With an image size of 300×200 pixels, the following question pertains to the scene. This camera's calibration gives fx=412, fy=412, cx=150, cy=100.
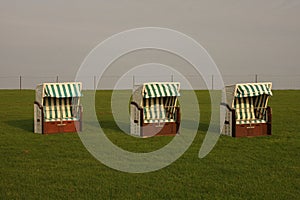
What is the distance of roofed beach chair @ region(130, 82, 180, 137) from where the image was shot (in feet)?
36.0

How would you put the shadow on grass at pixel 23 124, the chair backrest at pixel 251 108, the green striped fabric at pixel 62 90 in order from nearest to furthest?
the chair backrest at pixel 251 108 → the green striped fabric at pixel 62 90 → the shadow on grass at pixel 23 124

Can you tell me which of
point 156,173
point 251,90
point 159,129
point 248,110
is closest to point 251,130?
point 248,110

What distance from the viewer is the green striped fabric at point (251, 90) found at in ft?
35.4

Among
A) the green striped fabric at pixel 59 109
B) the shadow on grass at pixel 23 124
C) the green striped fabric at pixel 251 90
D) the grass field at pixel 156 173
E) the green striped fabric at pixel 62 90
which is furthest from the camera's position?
the shadow on grass at pixel 23 124

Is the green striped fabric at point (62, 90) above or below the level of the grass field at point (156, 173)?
above

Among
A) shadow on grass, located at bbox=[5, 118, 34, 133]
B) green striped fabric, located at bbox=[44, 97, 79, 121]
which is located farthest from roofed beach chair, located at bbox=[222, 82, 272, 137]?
shadow on grass, located at bbox=[5, 118, 34, 133]

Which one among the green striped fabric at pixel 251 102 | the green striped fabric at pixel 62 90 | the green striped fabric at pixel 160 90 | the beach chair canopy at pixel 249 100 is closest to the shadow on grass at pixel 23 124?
the green striped fabric at pixel 62 90

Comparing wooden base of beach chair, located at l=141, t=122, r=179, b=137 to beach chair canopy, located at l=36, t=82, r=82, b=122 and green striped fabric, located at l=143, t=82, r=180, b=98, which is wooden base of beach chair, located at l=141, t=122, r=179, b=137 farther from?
beach chair canopy, located at l=36, t=82, r=82, b=122

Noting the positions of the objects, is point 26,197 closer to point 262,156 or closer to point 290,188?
point 290,188

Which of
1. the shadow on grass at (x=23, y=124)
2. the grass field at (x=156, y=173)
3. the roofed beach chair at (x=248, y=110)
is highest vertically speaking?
the roofed beach chair at (x=248, y=110)

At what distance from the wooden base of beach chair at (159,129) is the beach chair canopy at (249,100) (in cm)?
165

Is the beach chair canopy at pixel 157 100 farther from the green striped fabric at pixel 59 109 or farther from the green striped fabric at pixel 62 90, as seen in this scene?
the green striped fabric at pixel 59 109

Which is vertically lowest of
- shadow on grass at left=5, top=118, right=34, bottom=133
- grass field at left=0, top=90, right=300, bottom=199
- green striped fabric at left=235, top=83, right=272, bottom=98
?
grass field at left=0, top=90, right=300, bottom=199

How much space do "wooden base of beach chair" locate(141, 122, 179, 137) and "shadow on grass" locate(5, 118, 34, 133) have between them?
3540 millimetres
